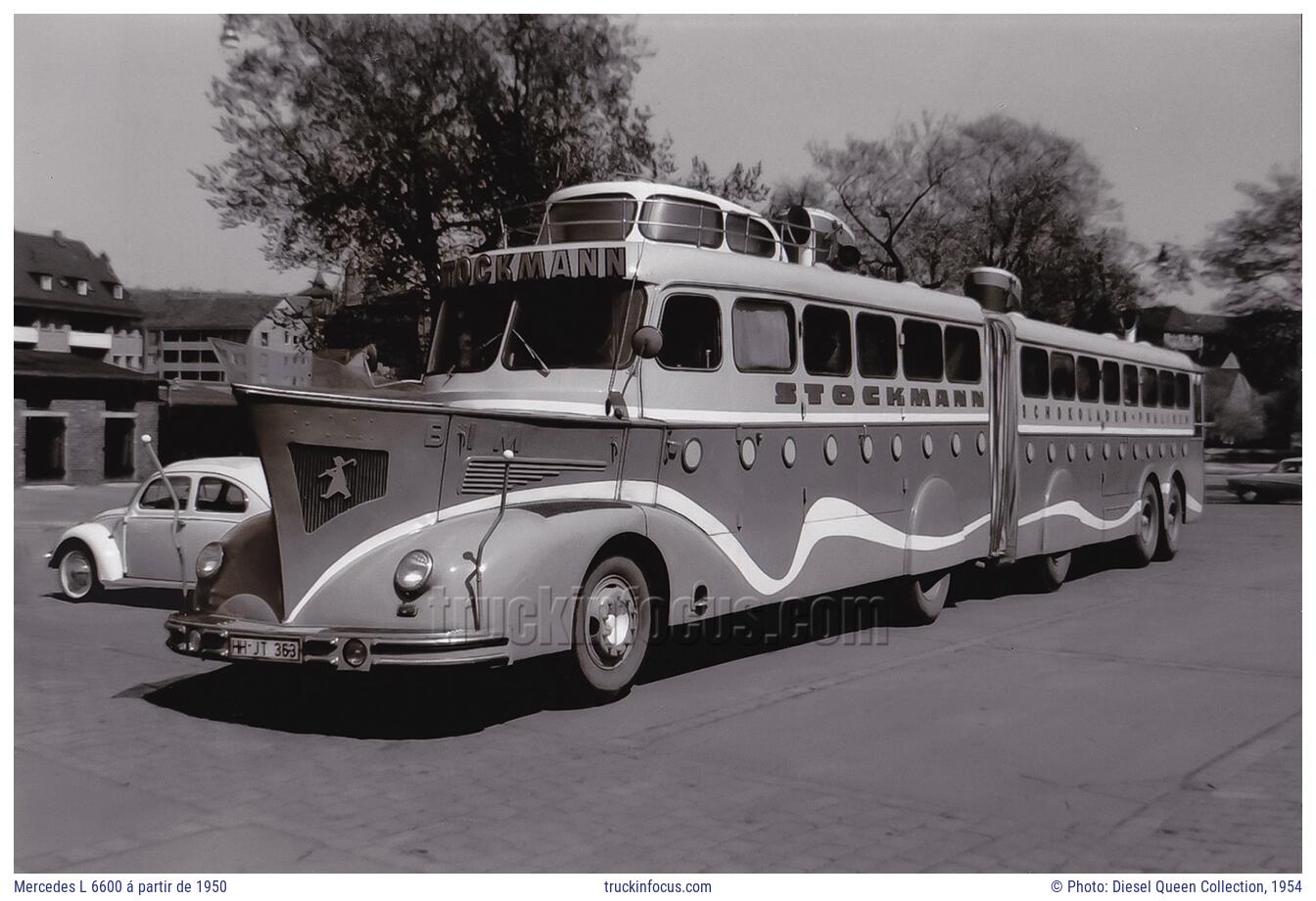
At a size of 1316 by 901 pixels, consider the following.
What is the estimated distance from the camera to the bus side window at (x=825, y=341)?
10.6m

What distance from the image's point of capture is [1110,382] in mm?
16656

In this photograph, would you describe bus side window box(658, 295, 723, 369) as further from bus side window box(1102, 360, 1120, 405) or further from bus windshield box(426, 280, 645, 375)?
bus side window box(1102, 360, 1120, 405)

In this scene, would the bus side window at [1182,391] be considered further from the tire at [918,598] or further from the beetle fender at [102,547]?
the beetle fender at [102,547]

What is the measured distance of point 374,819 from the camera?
6.12m

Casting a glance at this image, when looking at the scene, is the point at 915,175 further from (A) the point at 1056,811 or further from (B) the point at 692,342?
(A) the point at 1056,811

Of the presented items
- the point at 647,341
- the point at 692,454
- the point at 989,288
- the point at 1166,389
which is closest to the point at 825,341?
the point at 692,454

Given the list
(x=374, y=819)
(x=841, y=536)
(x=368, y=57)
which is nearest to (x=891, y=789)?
(x=374, y=819)

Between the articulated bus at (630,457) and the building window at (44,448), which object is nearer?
the articulated bus at (630,457)

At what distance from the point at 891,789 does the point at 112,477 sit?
14.7 metres

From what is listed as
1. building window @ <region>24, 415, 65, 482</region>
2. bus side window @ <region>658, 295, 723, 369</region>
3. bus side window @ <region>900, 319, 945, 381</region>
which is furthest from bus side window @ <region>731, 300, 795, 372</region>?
building window @ <region>24, 415, 65, 482</region>

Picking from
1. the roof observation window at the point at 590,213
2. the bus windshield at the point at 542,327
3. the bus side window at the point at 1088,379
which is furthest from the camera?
the bus side window at the point at 1088,379

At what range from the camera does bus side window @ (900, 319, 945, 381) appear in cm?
1202

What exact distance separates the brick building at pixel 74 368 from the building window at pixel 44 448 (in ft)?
0.06

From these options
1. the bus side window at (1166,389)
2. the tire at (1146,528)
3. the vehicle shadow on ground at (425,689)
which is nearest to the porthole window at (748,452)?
the vehicle shadow on ground at (425,689)
